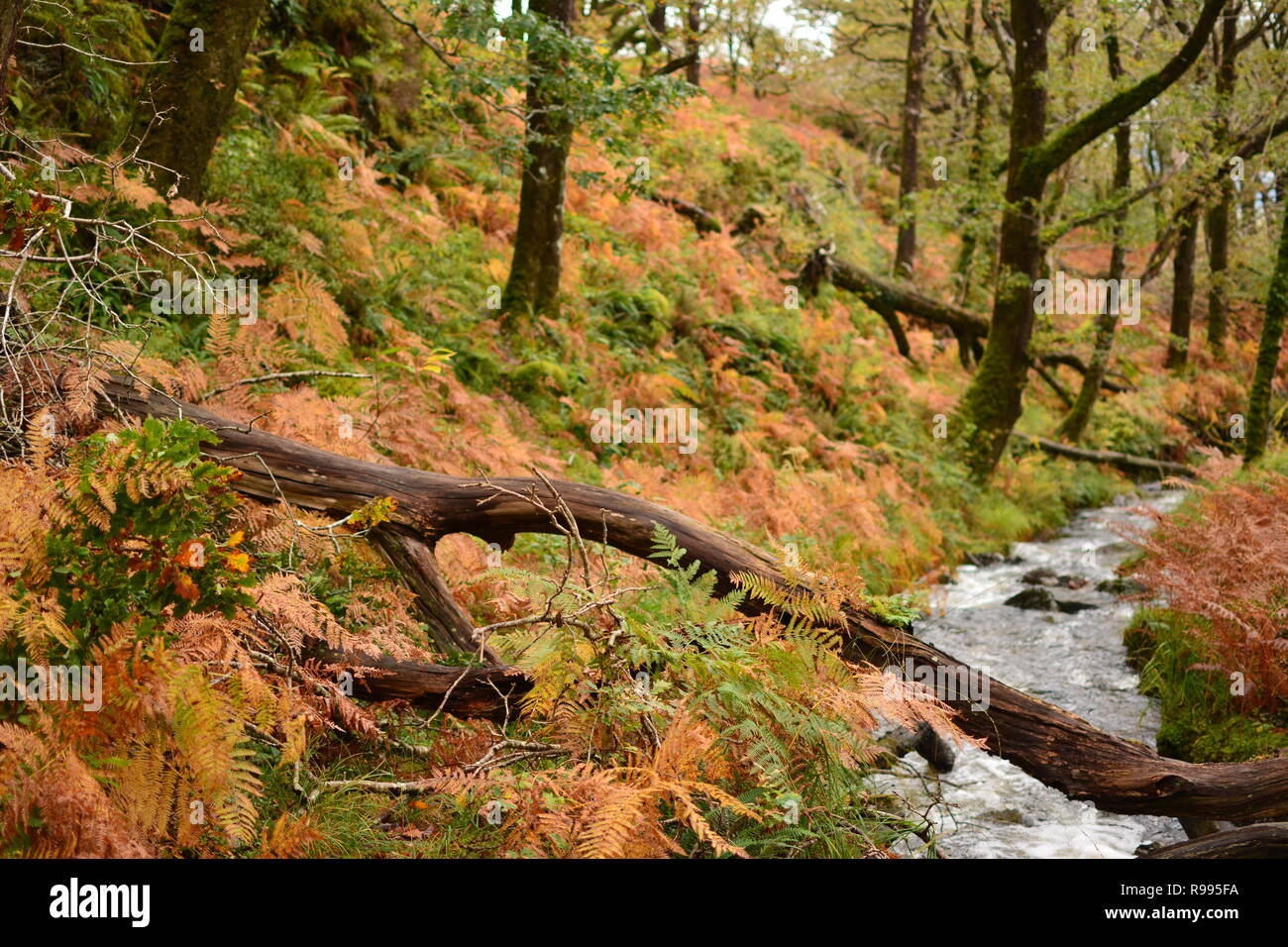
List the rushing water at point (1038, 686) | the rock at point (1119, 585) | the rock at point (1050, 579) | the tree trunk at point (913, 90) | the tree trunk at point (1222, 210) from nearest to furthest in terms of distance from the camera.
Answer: the rushing water at point (1038, 686) < the rock at point (1119, 585) < the rock at point (1050, 579) < the tree trunk at point (1222, 210) < the tree trunk at point (913, 90)

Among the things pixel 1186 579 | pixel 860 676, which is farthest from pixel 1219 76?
pixel 860 676

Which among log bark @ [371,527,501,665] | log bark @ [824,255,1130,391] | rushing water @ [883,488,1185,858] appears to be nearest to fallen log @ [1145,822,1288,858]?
rushing water @ [883,488,1185,858]

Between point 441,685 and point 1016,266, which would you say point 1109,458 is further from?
point 441,685

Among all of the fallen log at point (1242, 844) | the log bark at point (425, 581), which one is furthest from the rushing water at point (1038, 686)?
the log bark at point (425, 581)

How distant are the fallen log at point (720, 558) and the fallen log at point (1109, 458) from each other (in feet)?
37.9

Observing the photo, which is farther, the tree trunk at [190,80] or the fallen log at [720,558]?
the tree trunk at [190,80]

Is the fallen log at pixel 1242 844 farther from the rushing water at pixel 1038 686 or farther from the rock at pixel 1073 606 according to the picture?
the rock at pixel 1073 606

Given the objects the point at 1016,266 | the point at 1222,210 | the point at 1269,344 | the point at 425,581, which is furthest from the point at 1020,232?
the point at 425,581

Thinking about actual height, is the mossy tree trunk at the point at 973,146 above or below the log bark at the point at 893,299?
above

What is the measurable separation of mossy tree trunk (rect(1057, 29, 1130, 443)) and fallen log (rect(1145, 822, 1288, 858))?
11.9 meters

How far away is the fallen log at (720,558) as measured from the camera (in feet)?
14.1

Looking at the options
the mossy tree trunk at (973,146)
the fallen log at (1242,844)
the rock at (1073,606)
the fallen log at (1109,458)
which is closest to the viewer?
the fallen log at (1242,844)
